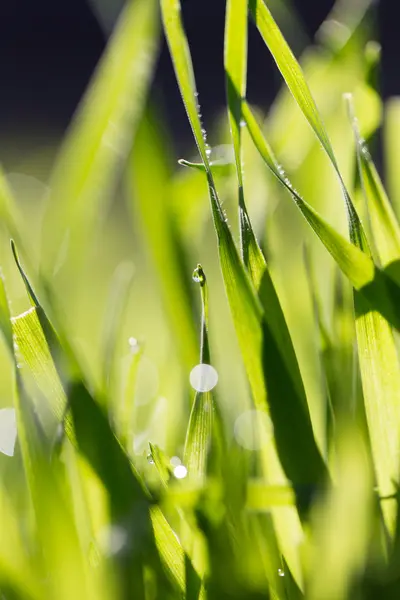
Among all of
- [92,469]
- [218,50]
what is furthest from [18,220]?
[218,50]

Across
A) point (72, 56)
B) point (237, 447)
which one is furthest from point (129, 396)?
point (72, 56)

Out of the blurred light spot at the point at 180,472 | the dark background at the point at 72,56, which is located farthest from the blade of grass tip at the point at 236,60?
the dark background at the point at 72,56

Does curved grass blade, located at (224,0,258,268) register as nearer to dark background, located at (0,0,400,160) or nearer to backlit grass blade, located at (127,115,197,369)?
backlit grass blade, located at (127,115,197,369)

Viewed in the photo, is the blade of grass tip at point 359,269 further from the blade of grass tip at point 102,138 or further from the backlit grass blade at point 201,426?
the blade of grass tip at point 102,138

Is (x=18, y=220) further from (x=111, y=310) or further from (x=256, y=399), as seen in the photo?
(x=256, y=399)

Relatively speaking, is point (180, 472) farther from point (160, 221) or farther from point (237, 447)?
point (160, 221)

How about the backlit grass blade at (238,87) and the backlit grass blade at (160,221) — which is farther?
the backlit grass blade at (160,221)

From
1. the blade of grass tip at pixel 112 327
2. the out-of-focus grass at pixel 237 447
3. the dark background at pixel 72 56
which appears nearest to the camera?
the out-of-focus grass at pixel 237 447
